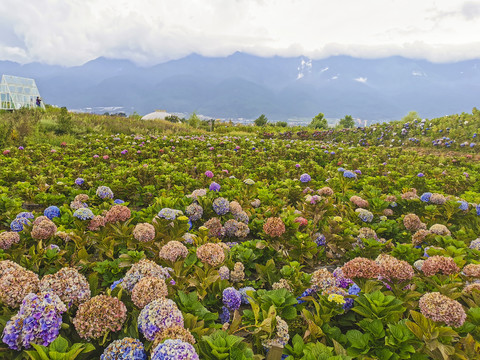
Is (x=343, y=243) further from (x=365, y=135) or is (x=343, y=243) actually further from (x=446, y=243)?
(x=365, y=135)

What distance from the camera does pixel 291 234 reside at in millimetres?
2961

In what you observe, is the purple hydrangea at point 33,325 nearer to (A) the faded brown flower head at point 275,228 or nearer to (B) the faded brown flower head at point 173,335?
(B) the faded brown flower head at point 173,335

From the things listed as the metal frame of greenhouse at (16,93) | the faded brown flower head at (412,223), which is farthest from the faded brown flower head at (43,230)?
the metal frame of greenhouse at (16,93)

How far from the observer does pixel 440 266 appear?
6.46ft

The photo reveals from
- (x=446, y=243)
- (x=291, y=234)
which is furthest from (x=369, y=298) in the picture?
(x=446, y=243)

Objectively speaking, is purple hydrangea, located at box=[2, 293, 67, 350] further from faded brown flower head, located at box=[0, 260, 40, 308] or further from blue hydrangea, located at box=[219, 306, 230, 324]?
blue hydrangea, located at box=[219, 306, 230, 324]

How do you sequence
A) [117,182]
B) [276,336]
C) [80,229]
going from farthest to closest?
[117,182]
[80,229]
[276,336]

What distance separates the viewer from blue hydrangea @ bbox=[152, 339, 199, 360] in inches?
39.4

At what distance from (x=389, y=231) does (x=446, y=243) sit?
2.38 ft

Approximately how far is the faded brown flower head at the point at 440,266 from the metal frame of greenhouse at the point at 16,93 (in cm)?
2572

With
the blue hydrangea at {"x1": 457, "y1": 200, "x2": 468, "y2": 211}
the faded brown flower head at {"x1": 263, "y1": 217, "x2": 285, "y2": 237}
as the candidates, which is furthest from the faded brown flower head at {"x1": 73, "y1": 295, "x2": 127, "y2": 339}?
the blue hydrangea at {"x1": 457, "y1": 200, "x2": 468, "y2": 211}

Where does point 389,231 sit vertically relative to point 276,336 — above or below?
below

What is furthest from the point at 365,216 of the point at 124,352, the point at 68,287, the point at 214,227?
the point at 68,287

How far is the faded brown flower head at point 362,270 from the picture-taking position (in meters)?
1.85
